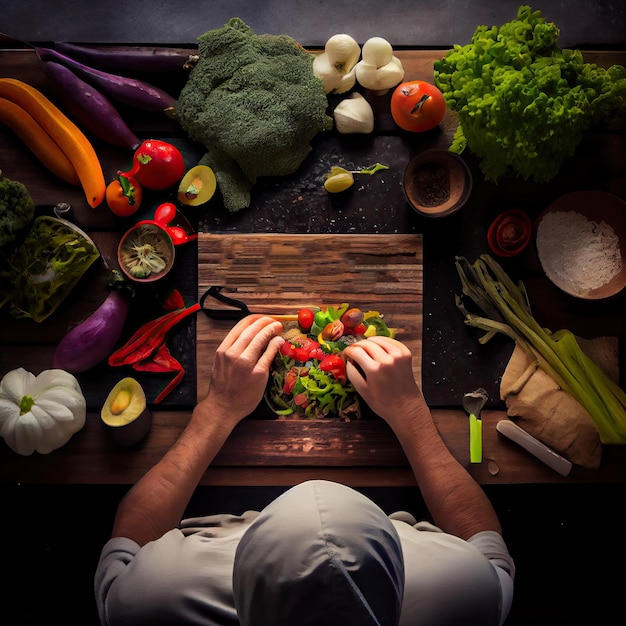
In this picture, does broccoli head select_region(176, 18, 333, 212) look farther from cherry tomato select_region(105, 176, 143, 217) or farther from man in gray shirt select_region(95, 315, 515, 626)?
man in gray shirt select_region(95, 315, 515, 626)

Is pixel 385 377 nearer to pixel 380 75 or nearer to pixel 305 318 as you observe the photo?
pixel 305 318

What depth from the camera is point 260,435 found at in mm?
1903

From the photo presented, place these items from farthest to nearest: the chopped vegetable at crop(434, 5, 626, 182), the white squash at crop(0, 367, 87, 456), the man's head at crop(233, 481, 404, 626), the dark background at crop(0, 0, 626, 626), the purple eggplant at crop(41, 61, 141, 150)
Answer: the dark background at crop(0, 0, 626, 626) < the purple eggplant at crop(41, 61, 141, 150) < the white squash at crop(0, 367, 87, 456) < the chopped vegetable at crop(434, 5, 626, 182) < the man's head at crop(233, 481, 404, 626)

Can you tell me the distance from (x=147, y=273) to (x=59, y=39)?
972 millimetres

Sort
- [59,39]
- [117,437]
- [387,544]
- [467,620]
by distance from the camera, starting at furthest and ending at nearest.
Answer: [59,39]
[117,437]
[467,620]
[387,544]

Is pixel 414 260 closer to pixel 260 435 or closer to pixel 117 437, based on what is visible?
pixel 260 435

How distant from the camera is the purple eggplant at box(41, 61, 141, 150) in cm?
186

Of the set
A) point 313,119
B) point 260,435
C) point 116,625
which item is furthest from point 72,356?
point 313,119

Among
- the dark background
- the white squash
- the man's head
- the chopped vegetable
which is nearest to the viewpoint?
the man's head

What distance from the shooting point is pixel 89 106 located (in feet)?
6.12

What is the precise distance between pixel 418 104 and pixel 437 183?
9.8 inches

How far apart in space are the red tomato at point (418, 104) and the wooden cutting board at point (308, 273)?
14.3 inches

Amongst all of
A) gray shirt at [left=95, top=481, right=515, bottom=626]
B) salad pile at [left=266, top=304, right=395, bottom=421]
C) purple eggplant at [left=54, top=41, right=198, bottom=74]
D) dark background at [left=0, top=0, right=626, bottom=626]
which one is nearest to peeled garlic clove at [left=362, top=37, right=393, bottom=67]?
dark background at [left=0, top=0, right=626, bottom=626]

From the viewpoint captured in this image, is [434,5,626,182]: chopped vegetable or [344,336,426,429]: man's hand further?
[344,336,426,429]: man's hand
